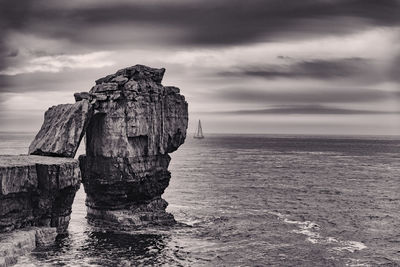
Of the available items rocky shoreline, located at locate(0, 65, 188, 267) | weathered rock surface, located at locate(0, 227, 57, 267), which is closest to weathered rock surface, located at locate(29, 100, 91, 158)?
rocky shoreline, located at locate(0, 65, 188, 267)

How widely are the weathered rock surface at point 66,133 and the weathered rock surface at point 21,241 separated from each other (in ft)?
36.7

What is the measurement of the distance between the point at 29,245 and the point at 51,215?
25.5 ft

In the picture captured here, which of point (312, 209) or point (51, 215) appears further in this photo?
point (312, 209)

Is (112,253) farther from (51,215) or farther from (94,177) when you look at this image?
(94,177)

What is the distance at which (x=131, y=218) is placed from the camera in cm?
6406

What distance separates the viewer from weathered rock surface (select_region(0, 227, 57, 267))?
150 ft

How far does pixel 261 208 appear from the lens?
80875 mm

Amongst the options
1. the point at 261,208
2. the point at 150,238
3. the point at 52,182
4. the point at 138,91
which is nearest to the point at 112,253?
the point at 150,238

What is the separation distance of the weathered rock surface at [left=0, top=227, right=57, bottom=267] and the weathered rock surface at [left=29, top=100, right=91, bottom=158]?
11.2m

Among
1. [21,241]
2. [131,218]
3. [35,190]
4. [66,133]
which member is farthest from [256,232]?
[21,241]

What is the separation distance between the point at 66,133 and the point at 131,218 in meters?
15.0

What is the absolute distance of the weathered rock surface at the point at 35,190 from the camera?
50.5 meters

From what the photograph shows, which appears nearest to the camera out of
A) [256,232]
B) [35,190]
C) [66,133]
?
[35,190]

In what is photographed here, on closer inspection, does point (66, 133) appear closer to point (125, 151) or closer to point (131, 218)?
point (125, 151)
